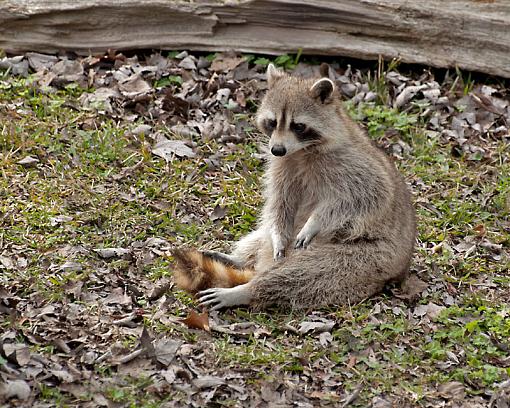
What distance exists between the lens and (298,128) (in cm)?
525

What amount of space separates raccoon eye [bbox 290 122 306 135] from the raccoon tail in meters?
0.90

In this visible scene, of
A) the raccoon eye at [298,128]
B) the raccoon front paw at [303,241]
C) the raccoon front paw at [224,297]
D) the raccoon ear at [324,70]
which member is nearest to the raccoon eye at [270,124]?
the raccoon eye at [298,128]

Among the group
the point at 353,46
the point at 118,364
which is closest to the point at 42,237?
the point at 118,364

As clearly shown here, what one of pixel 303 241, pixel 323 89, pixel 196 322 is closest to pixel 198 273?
pixel 196 322

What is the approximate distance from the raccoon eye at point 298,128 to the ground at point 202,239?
921 millimetres

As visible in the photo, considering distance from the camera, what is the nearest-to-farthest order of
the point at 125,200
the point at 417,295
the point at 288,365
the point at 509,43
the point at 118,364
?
the point at 118,364 < the point at 288,365 < the point at 417,295 < the point at 125,200 < the point at 509,43

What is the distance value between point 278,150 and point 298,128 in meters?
0.21

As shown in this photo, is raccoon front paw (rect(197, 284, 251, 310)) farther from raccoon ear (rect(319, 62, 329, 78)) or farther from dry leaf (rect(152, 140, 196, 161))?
raccoon ear (rect(319, 62, 329, 78))

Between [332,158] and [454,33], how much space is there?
8.31 feet

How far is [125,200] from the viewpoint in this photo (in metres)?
5.86

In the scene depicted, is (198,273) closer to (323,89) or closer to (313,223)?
(313,223)

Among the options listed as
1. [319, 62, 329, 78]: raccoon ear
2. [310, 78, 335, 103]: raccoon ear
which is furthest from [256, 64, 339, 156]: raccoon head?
[319, 62, 329, 78]: raccoon ear

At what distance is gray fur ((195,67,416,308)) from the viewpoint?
16.4ft

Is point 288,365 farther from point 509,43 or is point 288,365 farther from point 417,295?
point 509,43
